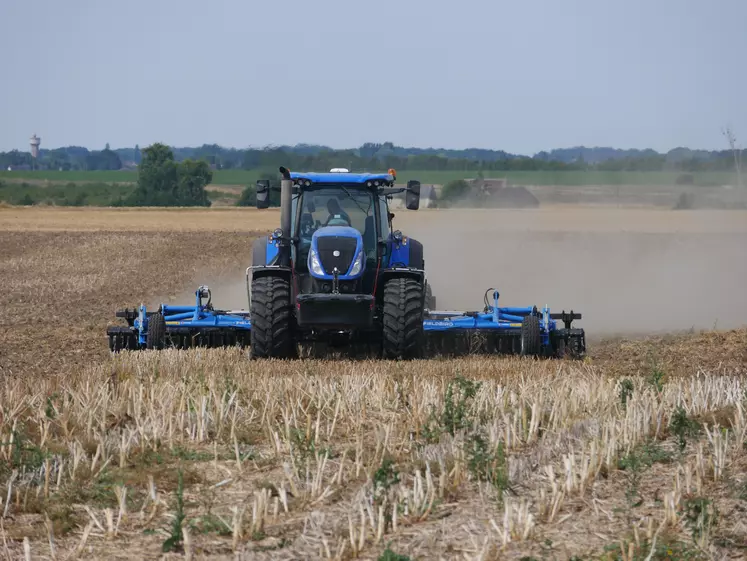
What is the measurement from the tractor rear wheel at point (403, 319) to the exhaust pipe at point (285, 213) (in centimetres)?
137

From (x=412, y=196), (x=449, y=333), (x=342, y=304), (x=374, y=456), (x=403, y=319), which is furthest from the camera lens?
(x=412, y=196)

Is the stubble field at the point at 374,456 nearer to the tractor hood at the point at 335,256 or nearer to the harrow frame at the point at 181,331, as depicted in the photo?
the harrow frame at the point at 181,331

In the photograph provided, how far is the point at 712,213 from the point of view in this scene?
34.2 metres

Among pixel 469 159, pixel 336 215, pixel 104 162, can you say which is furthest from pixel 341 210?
pixel 104 162

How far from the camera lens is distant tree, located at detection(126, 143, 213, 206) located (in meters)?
62.7

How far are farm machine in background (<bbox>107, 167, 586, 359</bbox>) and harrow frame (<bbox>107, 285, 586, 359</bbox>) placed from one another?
13mm

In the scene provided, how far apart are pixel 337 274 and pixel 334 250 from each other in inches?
10.7

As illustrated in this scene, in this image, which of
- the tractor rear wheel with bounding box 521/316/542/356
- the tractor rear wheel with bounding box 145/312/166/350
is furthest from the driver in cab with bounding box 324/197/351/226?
the tractor rear wheel with bounding box 521/316/542/356

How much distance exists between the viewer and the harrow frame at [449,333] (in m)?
13.0

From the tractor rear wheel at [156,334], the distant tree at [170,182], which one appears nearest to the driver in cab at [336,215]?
the tractor rear wheel at [156,334]

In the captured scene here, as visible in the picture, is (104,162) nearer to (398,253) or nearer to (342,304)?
(398,253)

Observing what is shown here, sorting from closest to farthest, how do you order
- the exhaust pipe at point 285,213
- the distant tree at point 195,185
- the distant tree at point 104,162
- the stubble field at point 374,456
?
the stubble field at point 374,456 < the exhaust pipe at point 285,213 < the distant tree at point 195,185 < the distant tree at point 104,162

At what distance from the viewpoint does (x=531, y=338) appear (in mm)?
12773

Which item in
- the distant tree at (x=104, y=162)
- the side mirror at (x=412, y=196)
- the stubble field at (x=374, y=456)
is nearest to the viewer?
the stubble field at (x=374, y=456)
